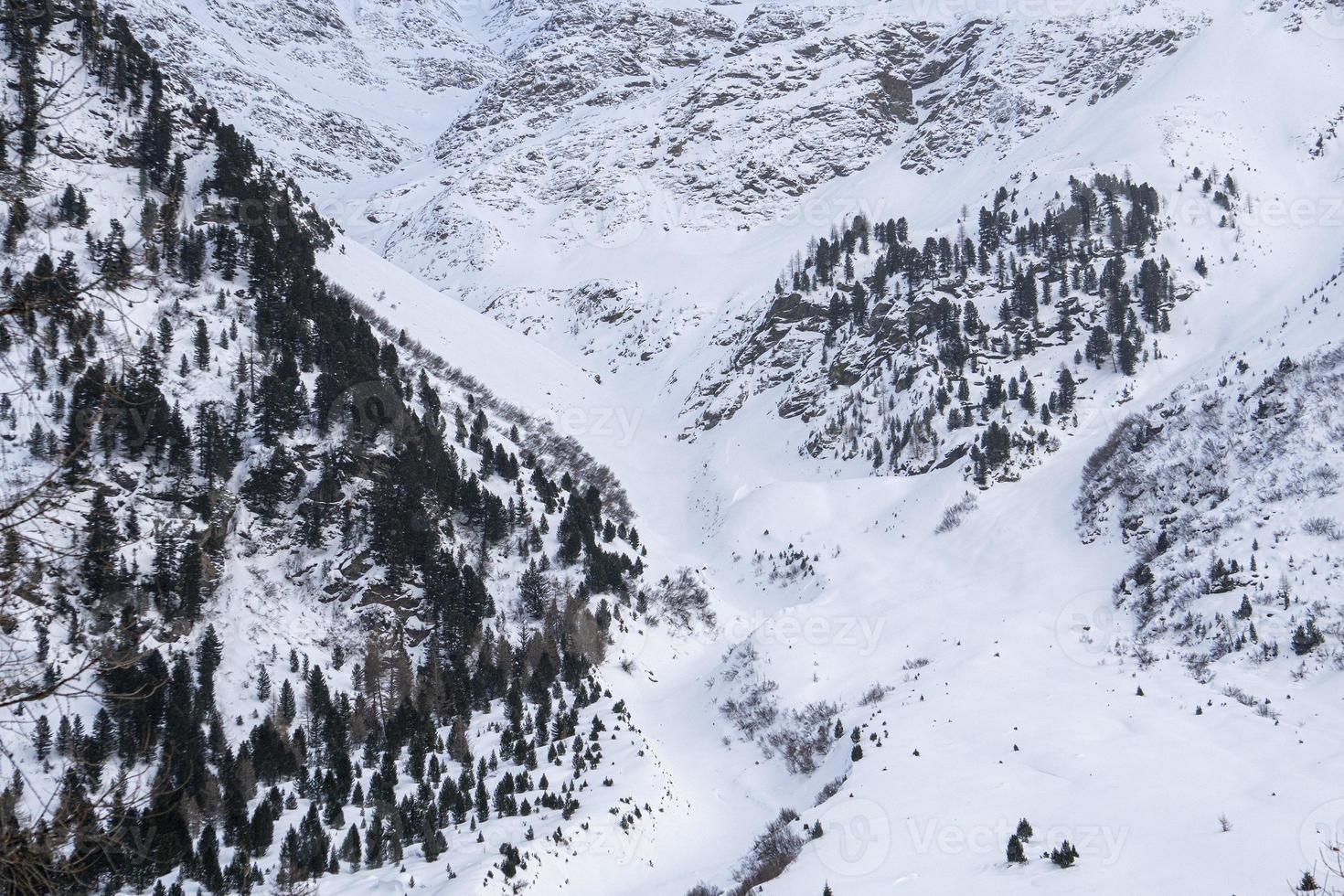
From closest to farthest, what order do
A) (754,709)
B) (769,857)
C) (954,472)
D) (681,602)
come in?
(769,857)
(754,709)
(681,602)
(954,472)

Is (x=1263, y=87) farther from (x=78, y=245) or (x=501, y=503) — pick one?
(x=78, y=245)

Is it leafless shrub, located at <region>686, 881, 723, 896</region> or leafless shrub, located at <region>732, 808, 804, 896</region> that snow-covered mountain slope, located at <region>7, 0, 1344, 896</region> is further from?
leafless shrub, located at <region>732, 808, 804, 896</region>

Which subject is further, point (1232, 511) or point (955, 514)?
point (955, 514)

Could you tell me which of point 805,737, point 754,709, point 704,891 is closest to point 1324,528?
point 805,737

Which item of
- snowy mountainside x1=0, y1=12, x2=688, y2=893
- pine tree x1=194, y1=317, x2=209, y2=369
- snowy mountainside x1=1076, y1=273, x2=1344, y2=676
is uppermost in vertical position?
snowy mountainside x1=1076, y1=273, x2=1344, y2=676

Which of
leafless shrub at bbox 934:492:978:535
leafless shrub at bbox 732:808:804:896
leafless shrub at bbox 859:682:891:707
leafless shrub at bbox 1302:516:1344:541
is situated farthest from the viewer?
leafless shrub at bbox 934:492:978:535

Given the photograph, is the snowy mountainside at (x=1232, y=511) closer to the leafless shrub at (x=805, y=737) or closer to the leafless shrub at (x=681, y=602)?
the leafless shrub at (x=805, y=737)

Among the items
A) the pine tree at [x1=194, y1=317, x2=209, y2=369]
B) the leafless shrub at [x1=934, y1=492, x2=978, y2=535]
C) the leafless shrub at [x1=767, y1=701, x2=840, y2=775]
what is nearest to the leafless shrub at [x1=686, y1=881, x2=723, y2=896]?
the leafless shrub at [x1=767, y1=701, x2=840, y2=775]

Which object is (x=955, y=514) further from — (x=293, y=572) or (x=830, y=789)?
(x=293, y=572)

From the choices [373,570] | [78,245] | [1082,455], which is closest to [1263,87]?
[1082,455]
